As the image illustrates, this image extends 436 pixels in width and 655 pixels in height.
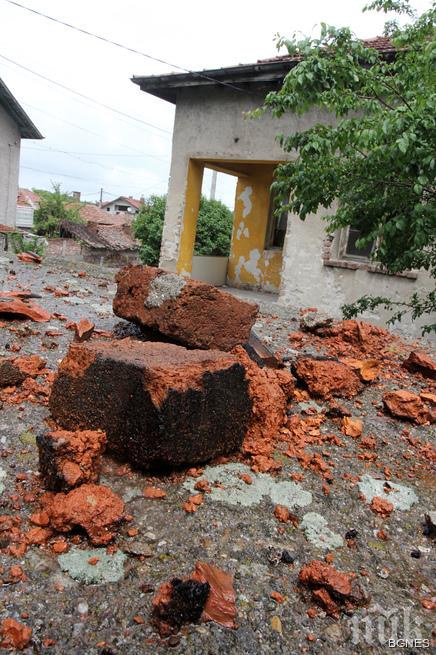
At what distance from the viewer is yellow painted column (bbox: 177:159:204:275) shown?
9602 millimetres

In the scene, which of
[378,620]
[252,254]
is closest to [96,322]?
[378,620]

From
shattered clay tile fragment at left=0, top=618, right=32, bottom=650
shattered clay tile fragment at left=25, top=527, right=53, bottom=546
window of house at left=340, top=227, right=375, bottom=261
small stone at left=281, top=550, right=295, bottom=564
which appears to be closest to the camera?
shattered clay tile fragment at left=0, top=618, right=32, bottom=650

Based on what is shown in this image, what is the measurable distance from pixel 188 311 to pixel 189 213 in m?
6.56

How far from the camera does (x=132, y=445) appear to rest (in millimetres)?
2318

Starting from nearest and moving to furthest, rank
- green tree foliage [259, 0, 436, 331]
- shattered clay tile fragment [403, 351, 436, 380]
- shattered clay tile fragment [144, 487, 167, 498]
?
shattered clay tile fragment [144, 487, 167, 498] < green tree foliage [259, 0, 436, 331] < shattered clay tile fragment [403, 351, 436, 380]

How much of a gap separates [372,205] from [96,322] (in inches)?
110

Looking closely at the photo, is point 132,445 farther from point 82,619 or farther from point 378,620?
point 378,620

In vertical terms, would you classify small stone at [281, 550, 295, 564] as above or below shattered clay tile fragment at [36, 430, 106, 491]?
below

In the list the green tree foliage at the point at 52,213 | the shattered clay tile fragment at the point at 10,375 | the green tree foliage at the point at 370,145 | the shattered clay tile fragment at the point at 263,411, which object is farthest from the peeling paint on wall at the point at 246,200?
the green tree foliage at the point at 52,213

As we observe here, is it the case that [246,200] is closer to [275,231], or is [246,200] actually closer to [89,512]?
[275,231]

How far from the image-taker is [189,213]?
975 cm

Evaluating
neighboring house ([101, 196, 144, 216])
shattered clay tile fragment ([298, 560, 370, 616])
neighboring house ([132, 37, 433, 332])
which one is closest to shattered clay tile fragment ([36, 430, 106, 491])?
shattered clay tile fragment ([298, 560, 370, 616])

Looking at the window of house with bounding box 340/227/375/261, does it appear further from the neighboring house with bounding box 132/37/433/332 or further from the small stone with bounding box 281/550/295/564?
the small stone with bounding box 281/550/295/564

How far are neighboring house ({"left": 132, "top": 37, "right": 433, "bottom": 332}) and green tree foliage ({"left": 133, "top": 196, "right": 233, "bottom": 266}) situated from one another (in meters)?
3.97
